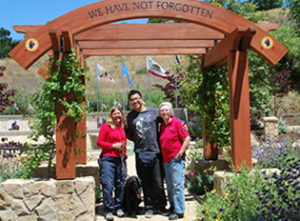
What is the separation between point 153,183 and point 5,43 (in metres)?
55.5

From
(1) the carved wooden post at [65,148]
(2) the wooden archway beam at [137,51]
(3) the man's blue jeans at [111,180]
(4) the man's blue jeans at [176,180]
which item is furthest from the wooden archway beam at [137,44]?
(4) the man's blue jeans at [176,180]

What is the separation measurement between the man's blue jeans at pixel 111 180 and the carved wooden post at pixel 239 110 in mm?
1672

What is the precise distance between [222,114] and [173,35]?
66.1 inches

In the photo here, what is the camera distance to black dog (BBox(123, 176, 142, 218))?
15.1 ft

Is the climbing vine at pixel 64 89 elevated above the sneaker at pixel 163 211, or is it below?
above

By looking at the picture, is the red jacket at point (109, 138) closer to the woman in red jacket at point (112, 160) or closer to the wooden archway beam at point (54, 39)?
the woman in red jacket at point (112, 160)

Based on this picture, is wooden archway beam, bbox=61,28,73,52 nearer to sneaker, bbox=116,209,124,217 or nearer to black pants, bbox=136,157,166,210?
black pants, bbox=136,157,166,210

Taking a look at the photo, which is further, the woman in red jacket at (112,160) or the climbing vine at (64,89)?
the woman in red jacket at (112,160)

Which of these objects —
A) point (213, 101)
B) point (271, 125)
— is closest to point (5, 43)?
point (271, 125)

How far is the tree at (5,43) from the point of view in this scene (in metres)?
51.9

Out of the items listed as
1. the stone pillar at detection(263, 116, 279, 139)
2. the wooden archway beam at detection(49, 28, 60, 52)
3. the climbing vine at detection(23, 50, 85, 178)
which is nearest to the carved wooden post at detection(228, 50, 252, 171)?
the climbing vine at detection(23, 50, 85, 178)

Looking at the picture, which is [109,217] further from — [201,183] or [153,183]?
[201,183]

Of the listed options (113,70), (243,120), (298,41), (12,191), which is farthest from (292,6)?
(113,70)

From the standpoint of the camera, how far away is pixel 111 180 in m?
4.55
